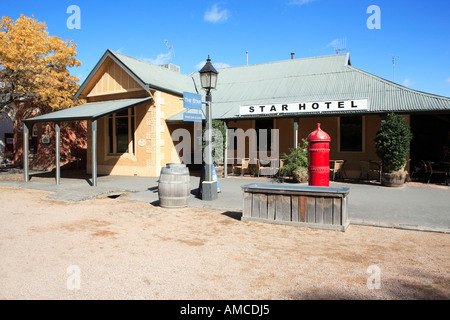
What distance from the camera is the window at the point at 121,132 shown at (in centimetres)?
1489

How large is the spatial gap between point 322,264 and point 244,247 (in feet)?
3.92

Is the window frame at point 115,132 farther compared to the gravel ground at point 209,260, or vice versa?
the window frame at point 115,132

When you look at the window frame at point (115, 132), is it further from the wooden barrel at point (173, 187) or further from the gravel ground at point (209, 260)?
the gravel ground at point (209, 260)

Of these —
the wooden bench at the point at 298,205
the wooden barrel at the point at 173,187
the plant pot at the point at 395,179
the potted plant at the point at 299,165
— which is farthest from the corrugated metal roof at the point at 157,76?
the plant pot at the point at 395,179

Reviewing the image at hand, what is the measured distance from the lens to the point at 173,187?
7.81 metres

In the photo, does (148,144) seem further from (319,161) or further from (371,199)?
(371,199)

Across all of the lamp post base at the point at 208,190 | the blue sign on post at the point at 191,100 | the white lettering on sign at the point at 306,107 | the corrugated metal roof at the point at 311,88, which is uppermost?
the corrugated metal roof at the point at 311,88

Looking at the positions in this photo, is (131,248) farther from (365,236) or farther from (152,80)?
(152,80)

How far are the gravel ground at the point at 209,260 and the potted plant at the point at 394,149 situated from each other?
5755 mm

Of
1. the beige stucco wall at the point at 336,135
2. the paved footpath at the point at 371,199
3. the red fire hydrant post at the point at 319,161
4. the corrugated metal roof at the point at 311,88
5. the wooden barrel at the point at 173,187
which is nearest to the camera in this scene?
the paved footpath at the point at 371,199

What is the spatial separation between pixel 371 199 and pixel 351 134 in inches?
229

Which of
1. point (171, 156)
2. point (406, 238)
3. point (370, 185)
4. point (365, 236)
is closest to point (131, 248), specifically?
point (365, 236)

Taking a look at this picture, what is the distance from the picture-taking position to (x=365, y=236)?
17.9 feet

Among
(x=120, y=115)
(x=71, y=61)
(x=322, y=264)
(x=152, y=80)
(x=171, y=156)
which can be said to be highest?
(x=71, y=61)
